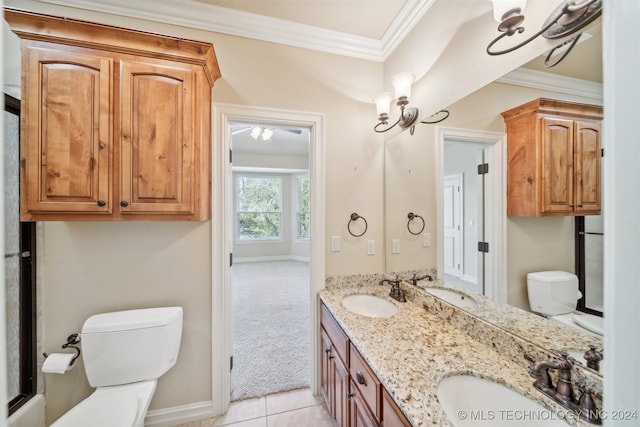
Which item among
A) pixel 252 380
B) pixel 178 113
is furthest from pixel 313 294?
pixel 178 113

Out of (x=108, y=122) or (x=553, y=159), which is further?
(x=108, y=122)

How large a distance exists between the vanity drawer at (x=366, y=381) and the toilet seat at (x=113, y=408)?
1062 millimetres

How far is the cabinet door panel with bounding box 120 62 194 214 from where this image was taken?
1359 mm

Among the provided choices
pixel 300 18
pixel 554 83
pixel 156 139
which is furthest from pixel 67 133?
pixel 554 83

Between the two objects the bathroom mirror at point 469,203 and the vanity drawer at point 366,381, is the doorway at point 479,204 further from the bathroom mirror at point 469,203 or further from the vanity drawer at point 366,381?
the vanity drawer at point 366,381

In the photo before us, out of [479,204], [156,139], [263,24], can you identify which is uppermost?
[263,24]

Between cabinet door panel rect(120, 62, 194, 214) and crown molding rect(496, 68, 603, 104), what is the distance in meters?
1.60

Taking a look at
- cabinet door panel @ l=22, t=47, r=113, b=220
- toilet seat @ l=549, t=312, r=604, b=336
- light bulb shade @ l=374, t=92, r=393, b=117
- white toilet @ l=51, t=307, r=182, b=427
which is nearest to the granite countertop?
toilet seat @ l=549, t=312, r=604, b=336

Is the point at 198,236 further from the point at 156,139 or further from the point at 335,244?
the point at 335,244

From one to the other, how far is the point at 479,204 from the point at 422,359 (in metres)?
0.79

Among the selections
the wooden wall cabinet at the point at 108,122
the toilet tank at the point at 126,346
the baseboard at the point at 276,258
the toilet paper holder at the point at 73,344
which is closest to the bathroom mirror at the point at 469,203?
the wooden wall cabinet at the point at 108,122

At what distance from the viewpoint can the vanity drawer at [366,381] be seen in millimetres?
1036

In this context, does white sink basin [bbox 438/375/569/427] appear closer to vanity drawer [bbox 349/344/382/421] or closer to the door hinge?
vanity drawer [bbox 349/344/382/421]

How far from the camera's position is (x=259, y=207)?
672 centimetres
